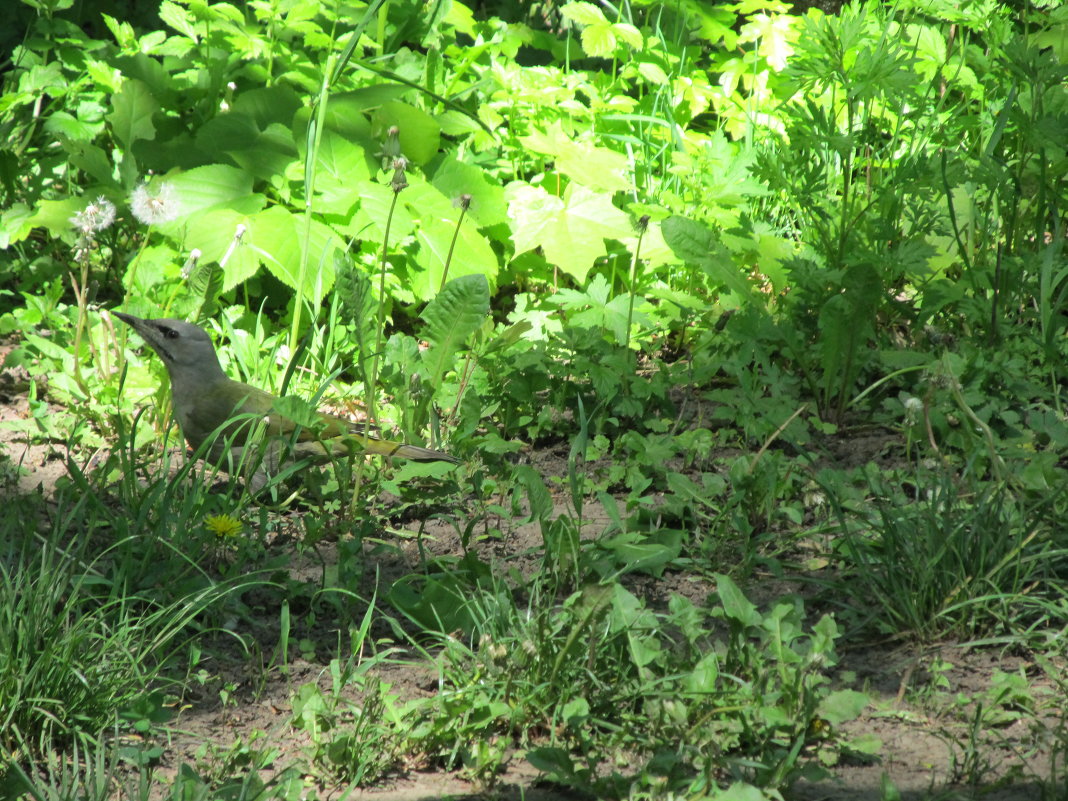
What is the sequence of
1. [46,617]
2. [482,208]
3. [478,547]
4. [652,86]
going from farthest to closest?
[652,86]
[482,208]
[478,547]
[46,617]

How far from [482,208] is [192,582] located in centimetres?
277

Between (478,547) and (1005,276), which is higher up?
(1005,276)

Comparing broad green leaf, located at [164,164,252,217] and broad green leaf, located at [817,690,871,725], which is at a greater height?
broad green leaf, located at [164,164,252,217]

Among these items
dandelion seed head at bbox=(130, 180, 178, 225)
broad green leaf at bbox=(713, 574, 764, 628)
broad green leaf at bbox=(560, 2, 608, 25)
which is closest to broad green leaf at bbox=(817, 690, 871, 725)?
broad green leaf at bbox=(713, 574, 764, 628)

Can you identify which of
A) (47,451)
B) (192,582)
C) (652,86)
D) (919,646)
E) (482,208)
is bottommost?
(47,451)

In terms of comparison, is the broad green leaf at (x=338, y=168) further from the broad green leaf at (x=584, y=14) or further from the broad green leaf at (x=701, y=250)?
the broad green leaf at (x=584, y=14)

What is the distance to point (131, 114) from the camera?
551 cm

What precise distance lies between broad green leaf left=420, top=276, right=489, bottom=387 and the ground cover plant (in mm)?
Answer: 14

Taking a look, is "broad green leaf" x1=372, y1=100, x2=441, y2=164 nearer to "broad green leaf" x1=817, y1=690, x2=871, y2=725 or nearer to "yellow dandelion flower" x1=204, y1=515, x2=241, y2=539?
"yellow dandelion flower" x1=204, y1=515, x2=241, y2=539

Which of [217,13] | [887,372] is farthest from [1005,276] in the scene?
[217,13]

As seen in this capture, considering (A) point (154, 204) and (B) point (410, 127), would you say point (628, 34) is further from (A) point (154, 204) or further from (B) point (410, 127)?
(A) point (154, 204)

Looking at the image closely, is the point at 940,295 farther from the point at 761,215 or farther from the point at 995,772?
the point at 995,772

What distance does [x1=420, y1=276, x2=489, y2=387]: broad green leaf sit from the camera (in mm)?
4258

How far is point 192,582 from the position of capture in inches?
124
